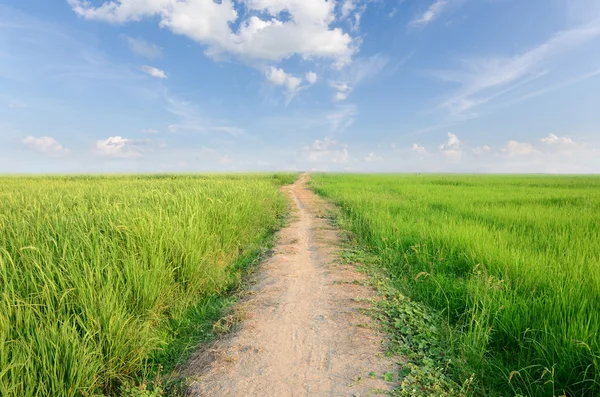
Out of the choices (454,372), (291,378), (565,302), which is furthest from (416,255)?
(291,378)

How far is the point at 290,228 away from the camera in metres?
9.16

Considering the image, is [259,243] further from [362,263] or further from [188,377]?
[188,377]

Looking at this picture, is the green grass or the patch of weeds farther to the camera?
the patch of weeds

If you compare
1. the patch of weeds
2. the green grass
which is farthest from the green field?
the green grass

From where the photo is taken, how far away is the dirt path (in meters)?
2.59

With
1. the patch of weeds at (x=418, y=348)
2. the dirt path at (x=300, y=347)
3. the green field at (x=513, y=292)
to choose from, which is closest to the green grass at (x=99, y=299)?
the dirt path at (x=300, y=347)

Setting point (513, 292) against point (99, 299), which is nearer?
point (99, 299)

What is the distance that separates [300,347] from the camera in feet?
10.2

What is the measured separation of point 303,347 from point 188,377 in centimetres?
113

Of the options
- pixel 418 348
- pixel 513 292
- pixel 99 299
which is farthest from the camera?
pixel 513 292

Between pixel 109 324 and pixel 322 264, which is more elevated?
pixel 109 324

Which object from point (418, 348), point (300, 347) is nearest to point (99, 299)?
point (300, 347)

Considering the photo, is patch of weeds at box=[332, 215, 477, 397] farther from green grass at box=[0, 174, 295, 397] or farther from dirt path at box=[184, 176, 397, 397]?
green grass at box=[0, 174, 295, 397]

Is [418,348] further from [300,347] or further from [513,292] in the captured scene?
[513,292]
